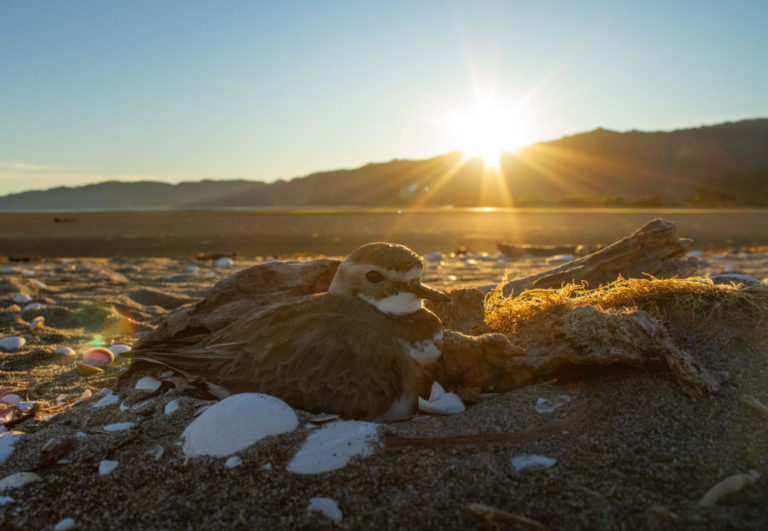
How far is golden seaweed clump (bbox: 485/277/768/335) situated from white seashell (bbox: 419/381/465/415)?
3.22 ft

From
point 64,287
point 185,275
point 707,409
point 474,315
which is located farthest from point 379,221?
point 707,409

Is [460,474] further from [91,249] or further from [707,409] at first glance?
[91,249]

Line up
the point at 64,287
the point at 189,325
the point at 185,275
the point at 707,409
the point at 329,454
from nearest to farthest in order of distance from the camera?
the point at 329,454 < the point at 707,409 < the point at 189,325 < the point at 64,287 < the point at 185,275

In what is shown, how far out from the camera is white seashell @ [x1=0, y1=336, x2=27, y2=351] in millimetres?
5727

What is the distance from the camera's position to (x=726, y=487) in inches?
90.7

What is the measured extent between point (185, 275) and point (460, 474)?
9160 mm

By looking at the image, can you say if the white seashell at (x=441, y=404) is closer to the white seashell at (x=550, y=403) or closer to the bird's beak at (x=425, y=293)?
the white seashell at (x=550, y=403)

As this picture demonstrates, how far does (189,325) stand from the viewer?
4.33 m

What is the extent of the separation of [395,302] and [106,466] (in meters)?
1.89

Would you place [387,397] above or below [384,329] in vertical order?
below

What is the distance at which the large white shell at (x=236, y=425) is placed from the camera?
107 inches

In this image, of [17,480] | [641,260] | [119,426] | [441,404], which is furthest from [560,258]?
[17,480]

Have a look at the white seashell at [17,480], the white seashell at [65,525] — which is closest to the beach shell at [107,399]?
the white seashell at [17,480]

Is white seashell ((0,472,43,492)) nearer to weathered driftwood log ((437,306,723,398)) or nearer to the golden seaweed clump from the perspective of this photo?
weathered driftwood log ((437,306,723,398))
